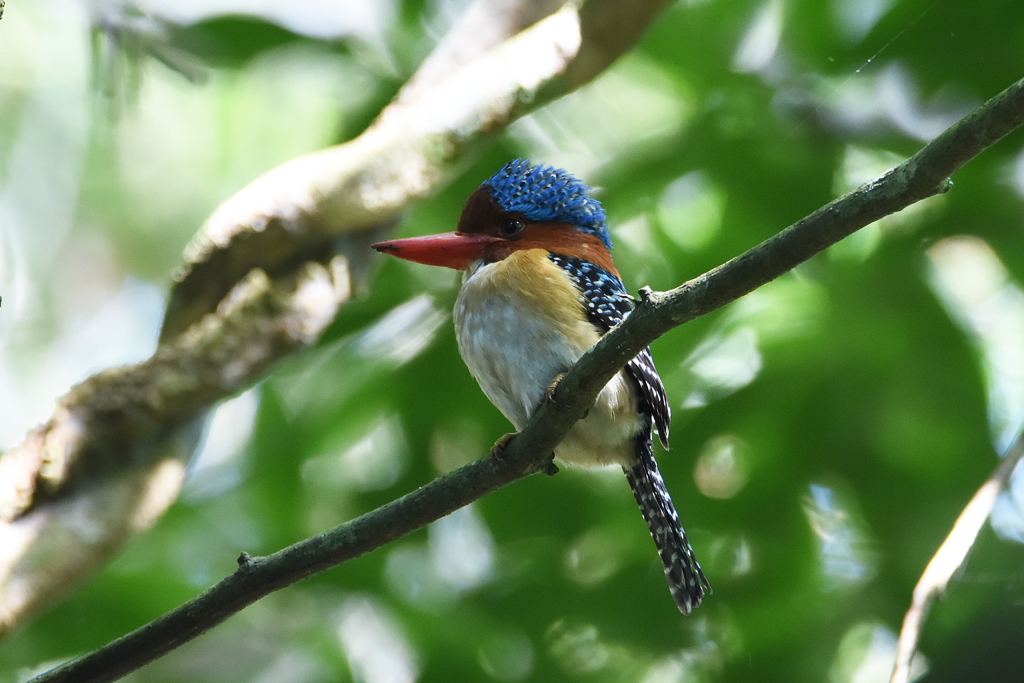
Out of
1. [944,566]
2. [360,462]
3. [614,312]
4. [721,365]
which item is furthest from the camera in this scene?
[360,462]

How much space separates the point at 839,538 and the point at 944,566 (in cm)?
168

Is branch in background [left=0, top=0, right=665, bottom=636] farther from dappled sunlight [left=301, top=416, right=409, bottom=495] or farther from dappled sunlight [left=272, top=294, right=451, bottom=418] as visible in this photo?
dappled sunlight [left=301, top=416, right=409, bottom=495]

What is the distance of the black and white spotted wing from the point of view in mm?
2641

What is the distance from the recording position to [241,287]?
275 cm

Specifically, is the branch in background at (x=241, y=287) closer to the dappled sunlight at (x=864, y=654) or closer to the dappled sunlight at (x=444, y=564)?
the dappled sunlight at (x=444, y=564)

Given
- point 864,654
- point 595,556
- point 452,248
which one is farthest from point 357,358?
point 864,654

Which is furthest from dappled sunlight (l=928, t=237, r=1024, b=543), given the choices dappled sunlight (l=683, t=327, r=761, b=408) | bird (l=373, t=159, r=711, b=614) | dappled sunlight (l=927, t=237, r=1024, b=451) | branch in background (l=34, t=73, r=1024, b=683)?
branch in background (l=34, t=73, r=1024, b=683)

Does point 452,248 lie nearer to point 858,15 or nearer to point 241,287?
point 241,287

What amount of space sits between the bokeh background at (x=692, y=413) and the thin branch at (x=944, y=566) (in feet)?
4.13

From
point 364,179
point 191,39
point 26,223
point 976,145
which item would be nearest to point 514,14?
point 364,179

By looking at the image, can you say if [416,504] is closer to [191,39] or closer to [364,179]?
[364,179]

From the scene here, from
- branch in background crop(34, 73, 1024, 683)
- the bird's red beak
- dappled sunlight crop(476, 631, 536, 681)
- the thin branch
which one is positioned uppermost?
the bird's red beak

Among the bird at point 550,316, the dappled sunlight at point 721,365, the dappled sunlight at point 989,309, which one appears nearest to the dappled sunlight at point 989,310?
the dappled sunlight at point 989,309

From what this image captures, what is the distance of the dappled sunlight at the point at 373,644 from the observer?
12.5ft
